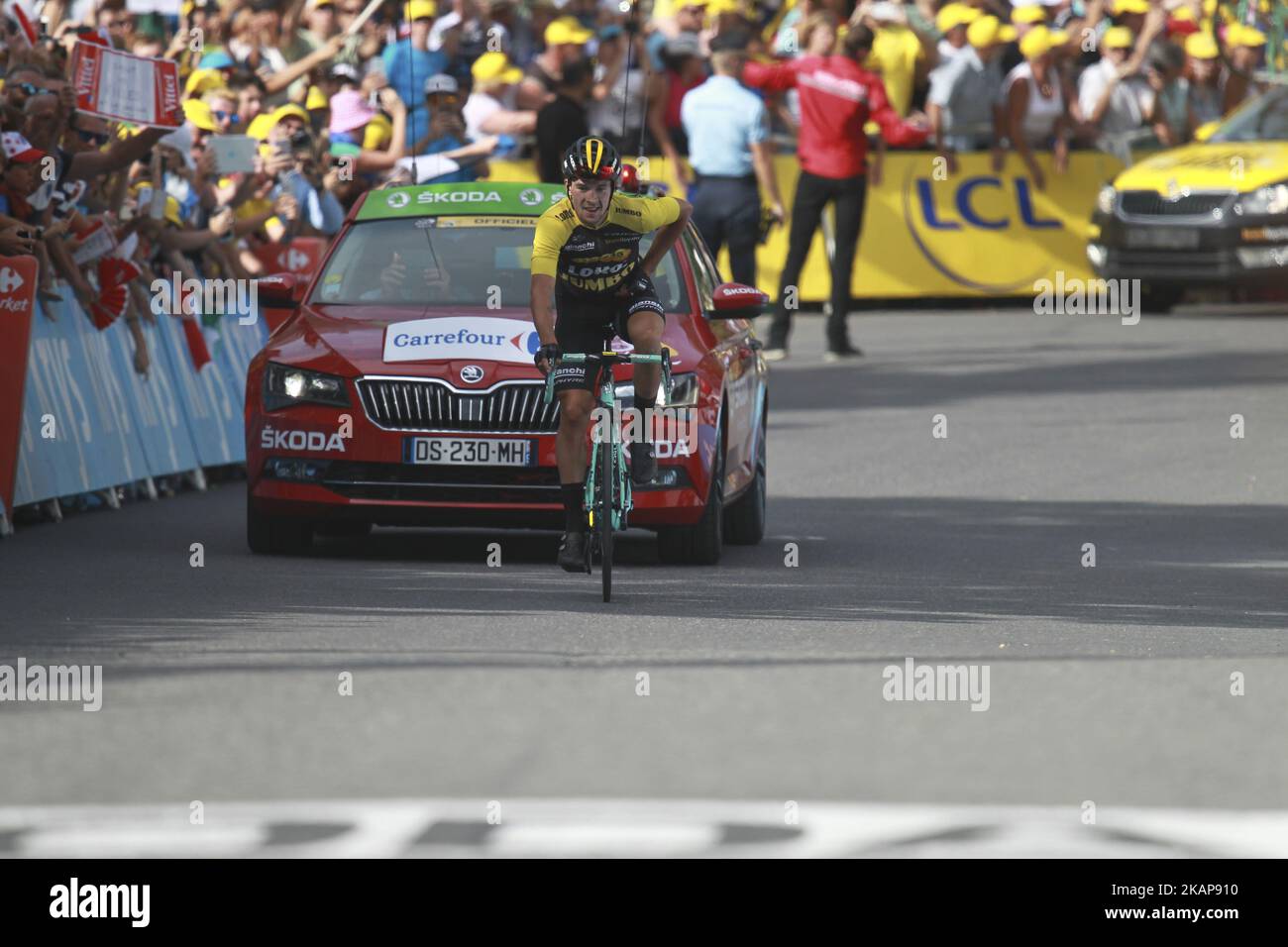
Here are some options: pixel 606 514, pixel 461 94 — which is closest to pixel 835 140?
pixel 461 94

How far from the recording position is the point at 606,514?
11.3 metres

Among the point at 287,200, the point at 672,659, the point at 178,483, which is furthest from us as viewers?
the point at 287,200

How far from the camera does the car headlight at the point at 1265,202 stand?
85.8ft

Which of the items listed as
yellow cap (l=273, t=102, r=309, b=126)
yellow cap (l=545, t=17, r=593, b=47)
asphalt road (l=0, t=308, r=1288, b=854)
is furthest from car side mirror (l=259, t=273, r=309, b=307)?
yellow cap (l=545, t=17, r=593, b=47)

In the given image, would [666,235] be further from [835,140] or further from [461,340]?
[835,140]

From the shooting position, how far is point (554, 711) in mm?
8383

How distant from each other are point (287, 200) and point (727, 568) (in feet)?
23.0

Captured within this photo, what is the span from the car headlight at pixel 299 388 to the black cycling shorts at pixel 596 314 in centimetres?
121

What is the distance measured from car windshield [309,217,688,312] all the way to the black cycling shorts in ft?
4.50

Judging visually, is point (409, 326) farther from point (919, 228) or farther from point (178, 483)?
point (919, 228)

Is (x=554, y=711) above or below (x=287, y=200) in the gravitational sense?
below

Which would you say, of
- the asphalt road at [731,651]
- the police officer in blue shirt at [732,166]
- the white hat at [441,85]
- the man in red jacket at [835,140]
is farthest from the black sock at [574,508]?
the man in red jacket at [835,140]

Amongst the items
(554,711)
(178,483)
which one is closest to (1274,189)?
(178,483)
